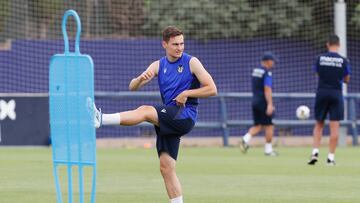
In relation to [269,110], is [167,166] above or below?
above

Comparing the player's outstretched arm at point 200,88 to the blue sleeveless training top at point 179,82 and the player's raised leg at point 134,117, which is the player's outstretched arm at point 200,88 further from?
the player's raised leg at point 134,117

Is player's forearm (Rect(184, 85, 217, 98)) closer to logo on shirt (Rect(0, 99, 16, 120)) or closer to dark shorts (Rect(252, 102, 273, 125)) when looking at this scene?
dark shorts (Rect(252, 102, 273, 125))

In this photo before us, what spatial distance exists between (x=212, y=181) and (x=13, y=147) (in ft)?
33.3

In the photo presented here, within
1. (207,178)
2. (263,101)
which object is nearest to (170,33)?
(207,178)

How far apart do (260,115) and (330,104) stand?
388 cm

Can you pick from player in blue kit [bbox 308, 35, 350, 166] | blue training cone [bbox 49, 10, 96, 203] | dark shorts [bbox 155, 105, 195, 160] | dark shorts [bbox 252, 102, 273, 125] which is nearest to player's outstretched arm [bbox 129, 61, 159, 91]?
dark shorts [bbox 155, 105, 195, 160]

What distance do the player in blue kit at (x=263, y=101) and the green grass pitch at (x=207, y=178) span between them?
39cm

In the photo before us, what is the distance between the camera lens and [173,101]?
11.1 m

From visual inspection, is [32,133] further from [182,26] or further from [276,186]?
[276,186]

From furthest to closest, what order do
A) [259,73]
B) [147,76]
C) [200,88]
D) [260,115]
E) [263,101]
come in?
[260,115] → [263,101] → [259,73] → [147,76] → [200,88]

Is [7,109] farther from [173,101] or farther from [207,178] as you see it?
[173,101]

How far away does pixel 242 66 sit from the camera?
30.5m

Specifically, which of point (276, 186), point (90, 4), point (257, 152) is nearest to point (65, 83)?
point (276, 186)

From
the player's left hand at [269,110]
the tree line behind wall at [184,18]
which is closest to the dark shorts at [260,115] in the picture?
the player's left hand at [269,110]
